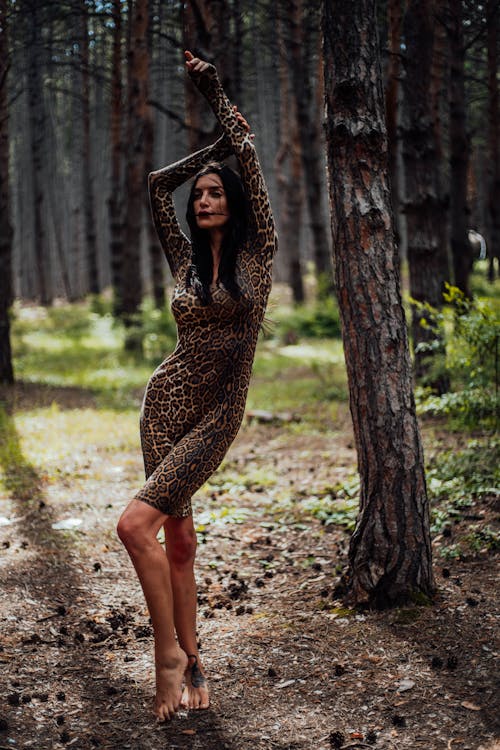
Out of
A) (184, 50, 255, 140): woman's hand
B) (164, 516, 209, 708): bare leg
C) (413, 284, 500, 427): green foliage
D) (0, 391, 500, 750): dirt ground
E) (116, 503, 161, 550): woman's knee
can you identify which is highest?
(184, 50, 255, 140): woman's hand

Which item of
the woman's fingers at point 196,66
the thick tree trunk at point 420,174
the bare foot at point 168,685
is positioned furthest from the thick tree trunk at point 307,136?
the bare foot at point 168,685

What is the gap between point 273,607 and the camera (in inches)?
197

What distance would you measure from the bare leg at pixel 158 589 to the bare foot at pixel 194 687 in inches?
4.4

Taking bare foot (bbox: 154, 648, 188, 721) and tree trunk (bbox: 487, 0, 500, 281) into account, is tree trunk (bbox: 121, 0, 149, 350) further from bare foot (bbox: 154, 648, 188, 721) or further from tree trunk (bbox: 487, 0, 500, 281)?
bare foot (bbox: 154, 648, 188, 721)

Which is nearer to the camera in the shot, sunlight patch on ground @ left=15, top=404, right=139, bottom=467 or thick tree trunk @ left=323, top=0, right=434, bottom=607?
thick tree trunk @ left=323, top=0, right=434, bottom=607

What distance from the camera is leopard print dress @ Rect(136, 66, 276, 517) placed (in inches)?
153

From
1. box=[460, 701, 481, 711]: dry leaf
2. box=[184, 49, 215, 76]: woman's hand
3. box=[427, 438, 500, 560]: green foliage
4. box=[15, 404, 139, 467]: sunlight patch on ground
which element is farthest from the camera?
box=[15, 404, 139, 467]: sunlight patch on ground

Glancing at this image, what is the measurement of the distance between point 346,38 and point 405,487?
2614 mm

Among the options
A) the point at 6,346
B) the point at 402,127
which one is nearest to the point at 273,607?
the point at 402,127

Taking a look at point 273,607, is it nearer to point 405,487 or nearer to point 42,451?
point 405,487

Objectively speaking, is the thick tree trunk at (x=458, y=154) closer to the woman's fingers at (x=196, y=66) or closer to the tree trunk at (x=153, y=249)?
the woman's fingers at (x=196, y=66)

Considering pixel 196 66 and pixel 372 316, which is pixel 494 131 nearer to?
pixel 372 316

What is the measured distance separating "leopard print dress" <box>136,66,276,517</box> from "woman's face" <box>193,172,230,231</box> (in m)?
0.14

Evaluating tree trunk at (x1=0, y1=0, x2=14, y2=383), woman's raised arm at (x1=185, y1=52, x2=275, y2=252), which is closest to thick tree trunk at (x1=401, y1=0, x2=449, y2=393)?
woman's raised arm at (x1=185, y1=52, x2=275, y2=252)
